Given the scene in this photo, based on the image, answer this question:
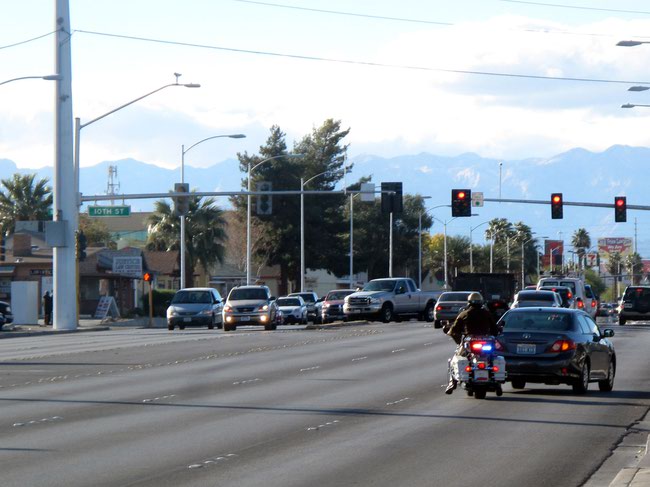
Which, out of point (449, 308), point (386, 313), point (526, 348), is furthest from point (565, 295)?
point (526, 348)

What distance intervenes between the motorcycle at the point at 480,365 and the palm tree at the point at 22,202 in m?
69.4

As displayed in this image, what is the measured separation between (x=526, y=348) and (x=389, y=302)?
1327 inches

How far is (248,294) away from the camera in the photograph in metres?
46.8

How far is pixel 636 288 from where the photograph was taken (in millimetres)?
52688

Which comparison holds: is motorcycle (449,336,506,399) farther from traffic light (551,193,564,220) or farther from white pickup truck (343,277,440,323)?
traffic light (551,193,564,220)

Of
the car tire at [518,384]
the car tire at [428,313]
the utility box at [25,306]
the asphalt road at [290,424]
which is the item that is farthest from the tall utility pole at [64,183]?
the car tire at [518,384]

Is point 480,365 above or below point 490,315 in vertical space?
below

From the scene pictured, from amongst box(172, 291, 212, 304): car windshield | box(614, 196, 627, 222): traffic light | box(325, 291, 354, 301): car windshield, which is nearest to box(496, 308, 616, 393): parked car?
box(172, 291, 212, 304): car windshield

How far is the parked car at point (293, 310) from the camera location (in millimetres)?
57438

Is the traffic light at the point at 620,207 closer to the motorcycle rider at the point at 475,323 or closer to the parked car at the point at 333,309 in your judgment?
the parked car at the point at 333,309

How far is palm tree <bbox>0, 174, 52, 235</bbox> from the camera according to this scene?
277ft

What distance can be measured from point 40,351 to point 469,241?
106 meters

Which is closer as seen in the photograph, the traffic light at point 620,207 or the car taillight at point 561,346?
the car taillight at point 561,346

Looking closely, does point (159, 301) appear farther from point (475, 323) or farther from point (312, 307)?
point (475, 323)
